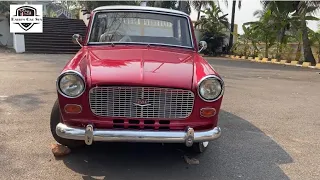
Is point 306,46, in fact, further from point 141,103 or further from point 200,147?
point 141,103

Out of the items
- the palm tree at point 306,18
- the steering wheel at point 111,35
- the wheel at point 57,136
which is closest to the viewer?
the wheel at point 57,136

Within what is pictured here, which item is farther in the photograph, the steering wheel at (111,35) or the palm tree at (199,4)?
the palm tree at (199,4)

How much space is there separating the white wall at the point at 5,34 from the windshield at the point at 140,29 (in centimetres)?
1985

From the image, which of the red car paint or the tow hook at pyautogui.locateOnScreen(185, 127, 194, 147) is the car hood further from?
the tow hook at pyautogui.locateOnScreen(185, 127, 194, 147)

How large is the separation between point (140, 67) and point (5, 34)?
21638 mm

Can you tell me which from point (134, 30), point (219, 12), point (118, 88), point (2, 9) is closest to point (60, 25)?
point (2, 9)

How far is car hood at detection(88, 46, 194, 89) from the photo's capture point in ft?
10.8

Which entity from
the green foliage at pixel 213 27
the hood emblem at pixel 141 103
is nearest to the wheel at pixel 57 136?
the hood emblem at pixel 141 103

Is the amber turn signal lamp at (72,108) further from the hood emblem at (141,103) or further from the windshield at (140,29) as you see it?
the windshield at (140,29)

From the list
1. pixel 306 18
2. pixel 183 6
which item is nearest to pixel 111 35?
pixel 306 18

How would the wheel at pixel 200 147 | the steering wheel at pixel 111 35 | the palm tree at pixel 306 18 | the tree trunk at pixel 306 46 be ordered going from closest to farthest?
Answer: the wheel at pixel 200 147 < the steering wheel at pixel 111 35 < the palm tree at pixel 306 18 < the tree trunk at pixel 306 46

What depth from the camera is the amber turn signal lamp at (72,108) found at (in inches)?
131

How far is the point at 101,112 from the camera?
3328mm

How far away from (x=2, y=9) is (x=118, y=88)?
70.5ft
